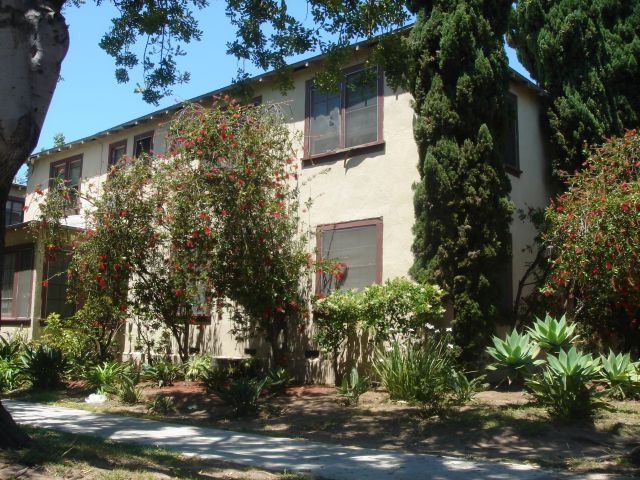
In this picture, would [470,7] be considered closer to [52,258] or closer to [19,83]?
[19,83]

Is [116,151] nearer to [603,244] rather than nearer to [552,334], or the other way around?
[552,334]

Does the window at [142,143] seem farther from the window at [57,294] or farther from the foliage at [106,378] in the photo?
the foliage at [106,378]

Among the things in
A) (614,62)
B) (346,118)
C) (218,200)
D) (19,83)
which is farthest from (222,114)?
(614,62)

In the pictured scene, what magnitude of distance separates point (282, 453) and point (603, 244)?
17.9 ft

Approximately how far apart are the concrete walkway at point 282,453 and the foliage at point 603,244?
13.5 ft

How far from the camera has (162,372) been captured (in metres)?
13.3

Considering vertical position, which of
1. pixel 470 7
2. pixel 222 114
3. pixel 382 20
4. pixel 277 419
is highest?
pixel 470 7

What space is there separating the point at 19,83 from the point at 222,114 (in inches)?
250

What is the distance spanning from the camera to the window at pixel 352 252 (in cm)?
1278

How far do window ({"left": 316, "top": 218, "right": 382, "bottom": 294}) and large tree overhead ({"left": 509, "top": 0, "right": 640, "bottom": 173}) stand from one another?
3.97 metres

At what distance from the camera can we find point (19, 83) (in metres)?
5.73

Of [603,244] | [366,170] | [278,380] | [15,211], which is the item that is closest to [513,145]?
[366,170]

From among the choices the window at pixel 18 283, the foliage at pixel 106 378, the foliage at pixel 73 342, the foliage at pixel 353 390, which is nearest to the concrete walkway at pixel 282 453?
the foliage at pixel 353 390

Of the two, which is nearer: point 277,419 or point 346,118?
point 277,419
